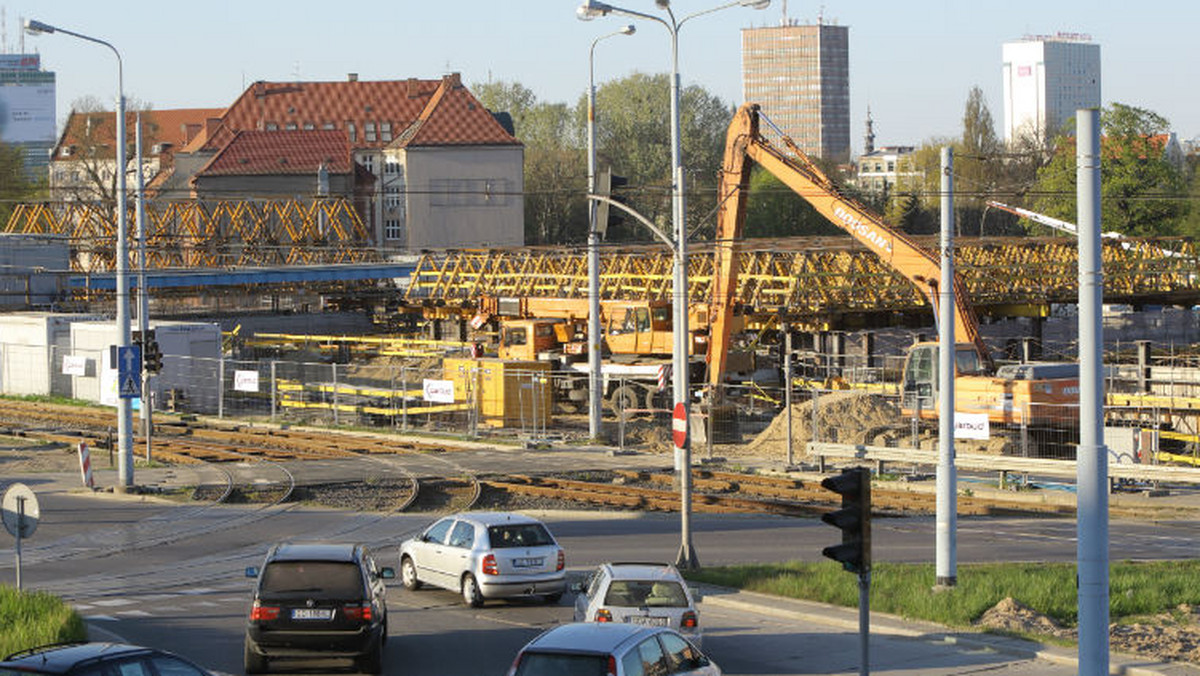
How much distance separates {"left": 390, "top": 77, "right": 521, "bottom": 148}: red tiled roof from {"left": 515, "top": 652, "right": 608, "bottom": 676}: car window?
10166 cm

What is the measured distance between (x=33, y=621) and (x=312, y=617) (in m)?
3.11

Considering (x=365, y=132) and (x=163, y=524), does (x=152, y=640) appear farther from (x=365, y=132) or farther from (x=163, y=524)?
(x=365, y=132)

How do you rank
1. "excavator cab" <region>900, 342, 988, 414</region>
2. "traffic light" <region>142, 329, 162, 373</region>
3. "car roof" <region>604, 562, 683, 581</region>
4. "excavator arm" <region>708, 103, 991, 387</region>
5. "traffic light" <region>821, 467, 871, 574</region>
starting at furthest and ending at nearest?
"excavator arm" <region>708, 103, 991, 387</region>
"excavator cab" <region>900, 342, 988, 414</region>
"traffic light" <region>142, 329, 162, 373</region>
"car roof" <region>604, 562, 683, 581</region>
"traffic light" <region>821, 467, 871, 574</region>

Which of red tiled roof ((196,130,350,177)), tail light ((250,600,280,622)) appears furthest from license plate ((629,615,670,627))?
red tiled roof ((196,130,350,177))

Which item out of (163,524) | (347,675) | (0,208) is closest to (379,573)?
(347,675)

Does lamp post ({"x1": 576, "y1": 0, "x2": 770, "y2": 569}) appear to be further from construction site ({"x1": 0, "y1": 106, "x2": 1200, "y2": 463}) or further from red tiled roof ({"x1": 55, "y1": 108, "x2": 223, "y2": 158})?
red tiled roof ({"x1": 55, "y1": 108, "x2": 223, "y2": 158})

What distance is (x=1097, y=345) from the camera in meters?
13.0

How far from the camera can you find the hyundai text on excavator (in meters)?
38.0

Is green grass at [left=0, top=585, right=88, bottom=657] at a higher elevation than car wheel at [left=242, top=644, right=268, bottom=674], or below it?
higher

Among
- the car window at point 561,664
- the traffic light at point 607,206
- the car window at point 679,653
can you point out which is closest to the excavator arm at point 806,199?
the traffic light at point 607,206

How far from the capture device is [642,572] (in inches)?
720

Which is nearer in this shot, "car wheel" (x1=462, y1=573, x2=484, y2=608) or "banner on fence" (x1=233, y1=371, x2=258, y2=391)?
"car wheel" (x1=462, y1=573, x2=484, y2=608)

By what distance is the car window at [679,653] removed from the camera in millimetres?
14289

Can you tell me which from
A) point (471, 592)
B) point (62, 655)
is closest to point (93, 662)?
point (62, 655)
